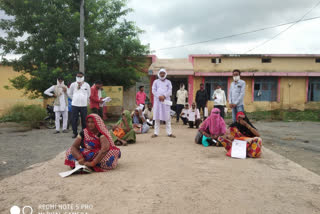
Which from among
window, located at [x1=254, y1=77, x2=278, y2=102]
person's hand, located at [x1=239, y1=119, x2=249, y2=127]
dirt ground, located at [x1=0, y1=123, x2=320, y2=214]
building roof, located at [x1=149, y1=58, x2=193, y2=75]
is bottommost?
dirt ground, located at [x1=0, y1=123, x2=320, y2=214]

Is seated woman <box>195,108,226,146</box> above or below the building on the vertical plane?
below

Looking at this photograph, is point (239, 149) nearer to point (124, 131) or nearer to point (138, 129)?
point (124, 131)

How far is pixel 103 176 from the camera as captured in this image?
11.1 ft

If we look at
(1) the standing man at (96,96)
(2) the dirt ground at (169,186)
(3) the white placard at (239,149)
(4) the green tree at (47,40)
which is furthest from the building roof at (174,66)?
(2) the dirt ground at (169,186)

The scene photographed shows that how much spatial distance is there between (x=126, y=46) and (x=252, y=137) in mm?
9791

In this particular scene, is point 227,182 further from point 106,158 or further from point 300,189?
point 106,158

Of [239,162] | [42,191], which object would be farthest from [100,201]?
[239,162]

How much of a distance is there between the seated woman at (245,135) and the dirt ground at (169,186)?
0.24 metres

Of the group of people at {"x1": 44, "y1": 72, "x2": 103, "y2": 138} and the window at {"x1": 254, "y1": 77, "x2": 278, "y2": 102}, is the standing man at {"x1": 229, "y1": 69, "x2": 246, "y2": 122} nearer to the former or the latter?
the group of people at {"x1": 44, "y1": 72, "x2": 103, "y2": 138}

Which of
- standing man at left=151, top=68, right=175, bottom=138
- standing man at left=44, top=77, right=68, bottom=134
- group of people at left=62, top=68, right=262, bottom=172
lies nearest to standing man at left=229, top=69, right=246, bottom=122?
group of people at left=62, top=68, right=262, bottom=172

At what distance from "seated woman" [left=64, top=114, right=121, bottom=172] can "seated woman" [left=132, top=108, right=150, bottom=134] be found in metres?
4.36

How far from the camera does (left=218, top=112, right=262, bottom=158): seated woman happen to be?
4637 mm

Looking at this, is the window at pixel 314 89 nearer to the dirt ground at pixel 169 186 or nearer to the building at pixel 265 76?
the building at pixel 265 76

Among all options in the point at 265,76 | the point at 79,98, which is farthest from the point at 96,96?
the point at 265,76
